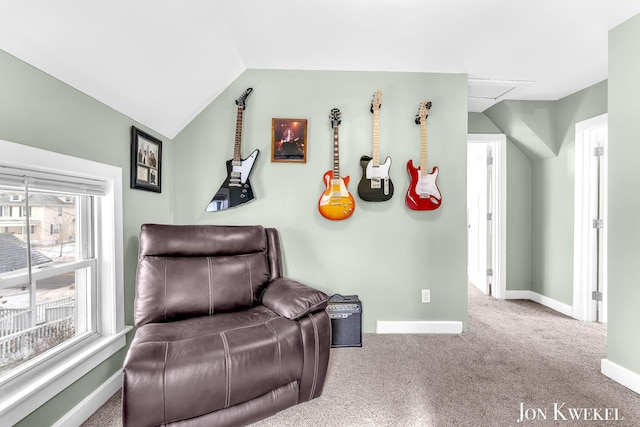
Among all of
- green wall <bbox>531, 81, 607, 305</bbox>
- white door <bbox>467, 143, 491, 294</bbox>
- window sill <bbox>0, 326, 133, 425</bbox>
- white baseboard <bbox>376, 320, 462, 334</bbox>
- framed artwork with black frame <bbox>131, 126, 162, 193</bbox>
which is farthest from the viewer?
white door <bbox>467, 143, 491, 294</bbox>

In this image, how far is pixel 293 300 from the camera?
1.54m

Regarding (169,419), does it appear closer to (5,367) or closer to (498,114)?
(5,367)

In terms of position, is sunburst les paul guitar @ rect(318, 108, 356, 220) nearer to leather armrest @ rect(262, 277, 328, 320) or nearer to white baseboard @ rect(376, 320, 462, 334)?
leather armrest @ rect(262, 277, 328, 320)

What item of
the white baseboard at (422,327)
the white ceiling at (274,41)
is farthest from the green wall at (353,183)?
the white ceiling at (274,41)

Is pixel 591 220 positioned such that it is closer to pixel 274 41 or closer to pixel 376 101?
pixel 376 101

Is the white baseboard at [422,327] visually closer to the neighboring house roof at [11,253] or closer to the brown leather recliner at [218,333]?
the brown leather recliner at [218,333]

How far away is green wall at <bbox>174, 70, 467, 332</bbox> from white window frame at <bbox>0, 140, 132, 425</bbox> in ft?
2.32

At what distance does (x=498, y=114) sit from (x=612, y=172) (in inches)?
61.7

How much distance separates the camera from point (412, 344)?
218 cm

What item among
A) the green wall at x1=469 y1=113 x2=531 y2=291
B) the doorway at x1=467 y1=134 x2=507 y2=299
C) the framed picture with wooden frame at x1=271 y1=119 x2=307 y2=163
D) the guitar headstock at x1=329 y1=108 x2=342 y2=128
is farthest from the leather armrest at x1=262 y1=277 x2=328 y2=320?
the green wall at x1=469 y1=113 x2=531 y2=291

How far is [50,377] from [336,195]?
6.00 ft

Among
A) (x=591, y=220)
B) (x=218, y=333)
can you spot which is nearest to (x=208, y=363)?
(x=218, y=333)

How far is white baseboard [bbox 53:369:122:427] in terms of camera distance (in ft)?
4.25

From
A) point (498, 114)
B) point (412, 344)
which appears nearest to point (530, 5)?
point (498, 114)
